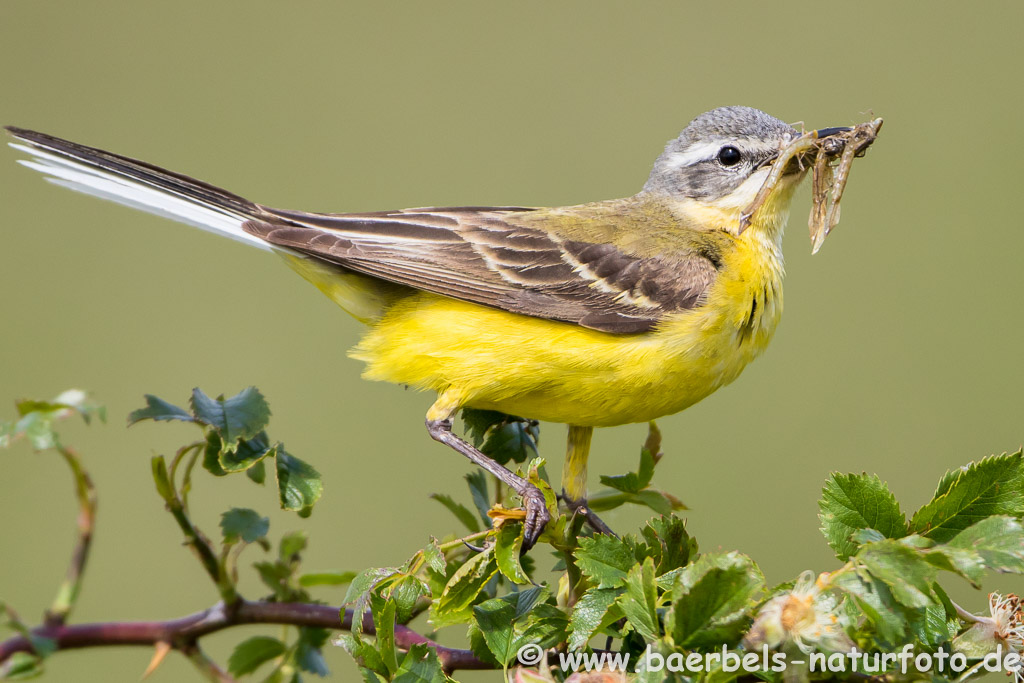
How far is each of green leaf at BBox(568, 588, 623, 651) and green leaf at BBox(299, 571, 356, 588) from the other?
3.16 ft

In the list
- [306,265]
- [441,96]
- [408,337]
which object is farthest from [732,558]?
[441,96]

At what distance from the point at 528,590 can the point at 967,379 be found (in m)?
6.78

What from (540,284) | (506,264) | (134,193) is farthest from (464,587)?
(134,193)

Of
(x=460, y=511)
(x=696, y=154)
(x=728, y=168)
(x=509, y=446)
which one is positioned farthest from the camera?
(x=696, y=154)

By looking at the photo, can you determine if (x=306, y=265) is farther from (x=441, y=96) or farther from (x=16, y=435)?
(x=441, y=96)

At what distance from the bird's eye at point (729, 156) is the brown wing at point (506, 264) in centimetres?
71

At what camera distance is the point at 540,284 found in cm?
409

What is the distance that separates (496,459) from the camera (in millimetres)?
3391

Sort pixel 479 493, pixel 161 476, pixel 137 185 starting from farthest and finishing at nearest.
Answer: pixel 137 185 → pixel 479 493 → pixel 161 476

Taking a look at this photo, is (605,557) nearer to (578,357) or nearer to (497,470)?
(497,470)

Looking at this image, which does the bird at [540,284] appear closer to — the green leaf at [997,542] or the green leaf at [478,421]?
the green leaf at [478,421]

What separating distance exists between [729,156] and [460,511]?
8.52 ft

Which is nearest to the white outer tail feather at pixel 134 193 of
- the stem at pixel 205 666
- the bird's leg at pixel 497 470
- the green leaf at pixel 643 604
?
the bird's leg at pixel 497 470

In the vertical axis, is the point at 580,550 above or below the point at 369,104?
below
